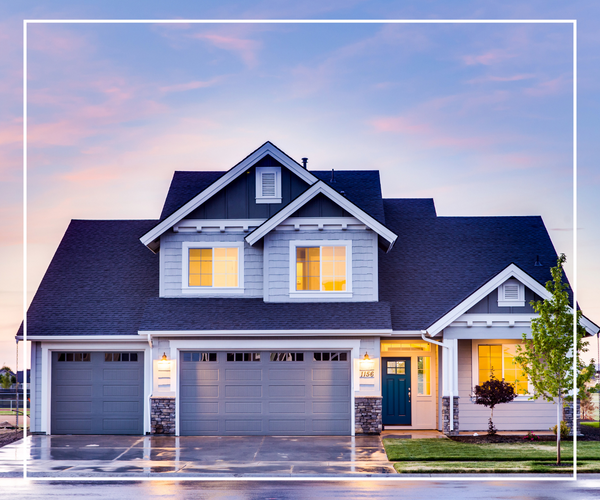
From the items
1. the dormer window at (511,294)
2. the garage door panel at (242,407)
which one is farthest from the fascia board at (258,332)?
the dormer window at (511,294)

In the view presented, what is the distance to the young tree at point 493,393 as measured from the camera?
20.9 metres

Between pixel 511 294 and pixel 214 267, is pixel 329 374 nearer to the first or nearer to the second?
pixel 214 267

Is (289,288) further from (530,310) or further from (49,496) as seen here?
(49,496)

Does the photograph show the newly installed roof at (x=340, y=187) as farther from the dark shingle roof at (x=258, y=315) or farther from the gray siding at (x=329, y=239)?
the dark shingle roof at (x=258, y=315)

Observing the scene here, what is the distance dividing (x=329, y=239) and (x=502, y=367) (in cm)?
650

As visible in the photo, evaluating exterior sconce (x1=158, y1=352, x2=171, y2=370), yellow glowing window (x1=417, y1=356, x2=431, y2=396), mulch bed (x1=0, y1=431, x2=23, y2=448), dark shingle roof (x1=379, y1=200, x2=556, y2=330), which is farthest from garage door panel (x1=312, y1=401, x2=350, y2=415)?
mulch bed (x1=0, y1=431, x2=23, y2=448)

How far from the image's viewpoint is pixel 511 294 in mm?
21172

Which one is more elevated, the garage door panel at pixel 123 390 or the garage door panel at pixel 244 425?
the garage door panel at pixel 123 390

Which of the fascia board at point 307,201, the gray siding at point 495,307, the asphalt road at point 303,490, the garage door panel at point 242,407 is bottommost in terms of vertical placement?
the asphalt road at point 303,490

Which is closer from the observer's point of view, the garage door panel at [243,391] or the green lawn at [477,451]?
the green lawn at [477,451]

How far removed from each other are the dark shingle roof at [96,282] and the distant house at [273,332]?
0.07 metres

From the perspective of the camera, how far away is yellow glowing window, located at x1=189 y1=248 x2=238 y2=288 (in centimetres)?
2295

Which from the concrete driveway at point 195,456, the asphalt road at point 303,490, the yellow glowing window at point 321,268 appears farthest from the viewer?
the yellow glowing window at point 321,268

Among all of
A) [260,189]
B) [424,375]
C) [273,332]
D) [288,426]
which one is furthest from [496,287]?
[260,189]
